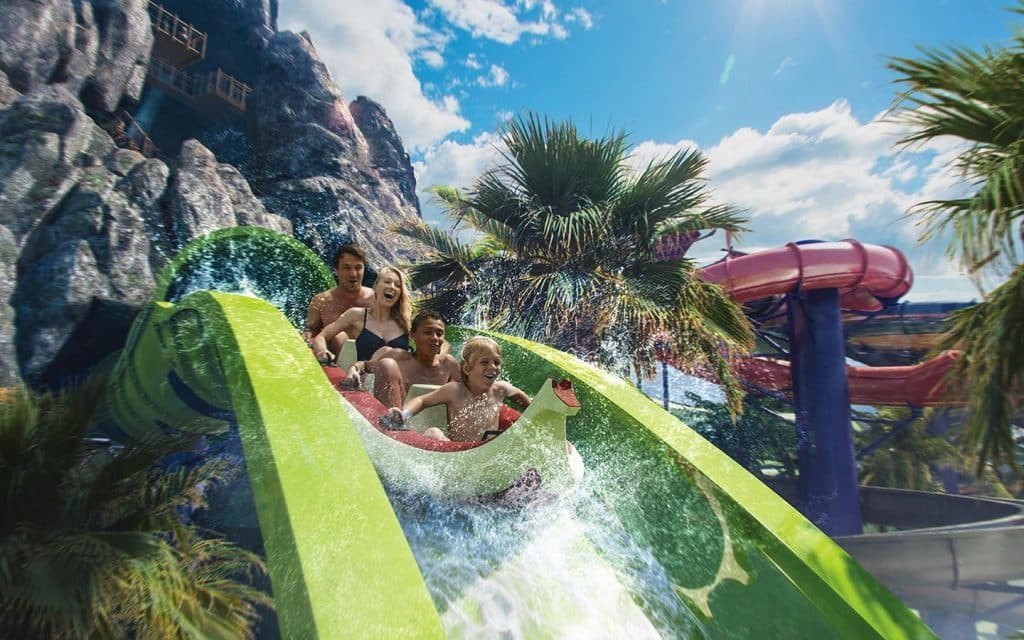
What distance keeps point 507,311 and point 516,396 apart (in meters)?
3.12

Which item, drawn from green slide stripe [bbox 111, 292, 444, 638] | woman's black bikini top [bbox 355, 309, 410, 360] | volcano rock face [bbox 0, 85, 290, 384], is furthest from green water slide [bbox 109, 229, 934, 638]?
volcano rock face [bbox 0, 85, 290, 384]

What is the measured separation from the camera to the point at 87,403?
268 centimetres

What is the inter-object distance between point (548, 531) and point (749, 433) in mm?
8869

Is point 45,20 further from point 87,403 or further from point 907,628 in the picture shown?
point 907,628

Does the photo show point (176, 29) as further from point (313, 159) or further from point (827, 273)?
point (827, 273)

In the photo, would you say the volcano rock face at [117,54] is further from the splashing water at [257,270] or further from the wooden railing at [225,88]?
the splashing water at [257,270]

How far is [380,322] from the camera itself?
154 inches

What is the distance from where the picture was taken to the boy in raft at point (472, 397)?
2844 millimetres

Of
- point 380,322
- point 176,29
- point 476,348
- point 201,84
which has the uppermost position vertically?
point 176,29

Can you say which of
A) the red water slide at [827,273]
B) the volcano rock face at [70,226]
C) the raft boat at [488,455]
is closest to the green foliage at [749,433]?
the red water slide at [827,273]

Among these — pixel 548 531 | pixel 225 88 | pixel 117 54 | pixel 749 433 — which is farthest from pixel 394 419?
pixel 225 88

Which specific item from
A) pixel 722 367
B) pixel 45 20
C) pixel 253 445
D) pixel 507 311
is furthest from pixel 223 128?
pixel 253 445

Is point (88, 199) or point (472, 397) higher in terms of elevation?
point (88, 199)

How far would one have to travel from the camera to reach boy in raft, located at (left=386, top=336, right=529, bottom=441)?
9.33ft
